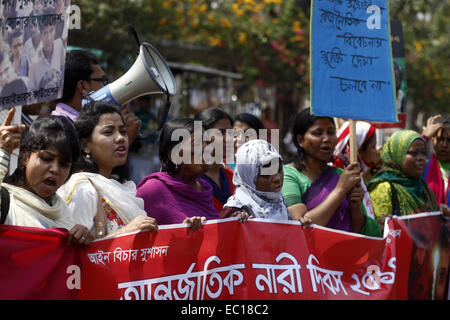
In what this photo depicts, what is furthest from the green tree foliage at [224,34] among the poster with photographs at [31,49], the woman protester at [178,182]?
the poster with photographs at [31,49]

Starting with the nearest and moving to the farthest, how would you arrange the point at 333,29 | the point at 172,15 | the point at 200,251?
the point at 200,251
the point at 333,29
the point at 172,15

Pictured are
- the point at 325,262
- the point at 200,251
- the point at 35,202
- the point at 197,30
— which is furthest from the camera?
the point at 197,30

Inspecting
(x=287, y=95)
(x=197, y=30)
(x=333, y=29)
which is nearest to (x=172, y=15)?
(x=197, y=30)

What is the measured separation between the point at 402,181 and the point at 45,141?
3.03 meters

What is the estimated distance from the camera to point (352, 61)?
172 inches

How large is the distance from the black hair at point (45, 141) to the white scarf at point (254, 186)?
1005 millimetres

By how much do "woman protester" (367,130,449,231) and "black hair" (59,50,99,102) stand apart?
2233 millimetres

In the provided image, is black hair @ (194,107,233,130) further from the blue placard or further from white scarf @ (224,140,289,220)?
white scarf @ (224,140,289,220)

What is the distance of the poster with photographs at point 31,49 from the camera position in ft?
10.4

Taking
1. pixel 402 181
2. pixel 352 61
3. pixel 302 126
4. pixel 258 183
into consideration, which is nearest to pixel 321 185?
pixel 302 126

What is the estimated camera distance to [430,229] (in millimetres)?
4387
